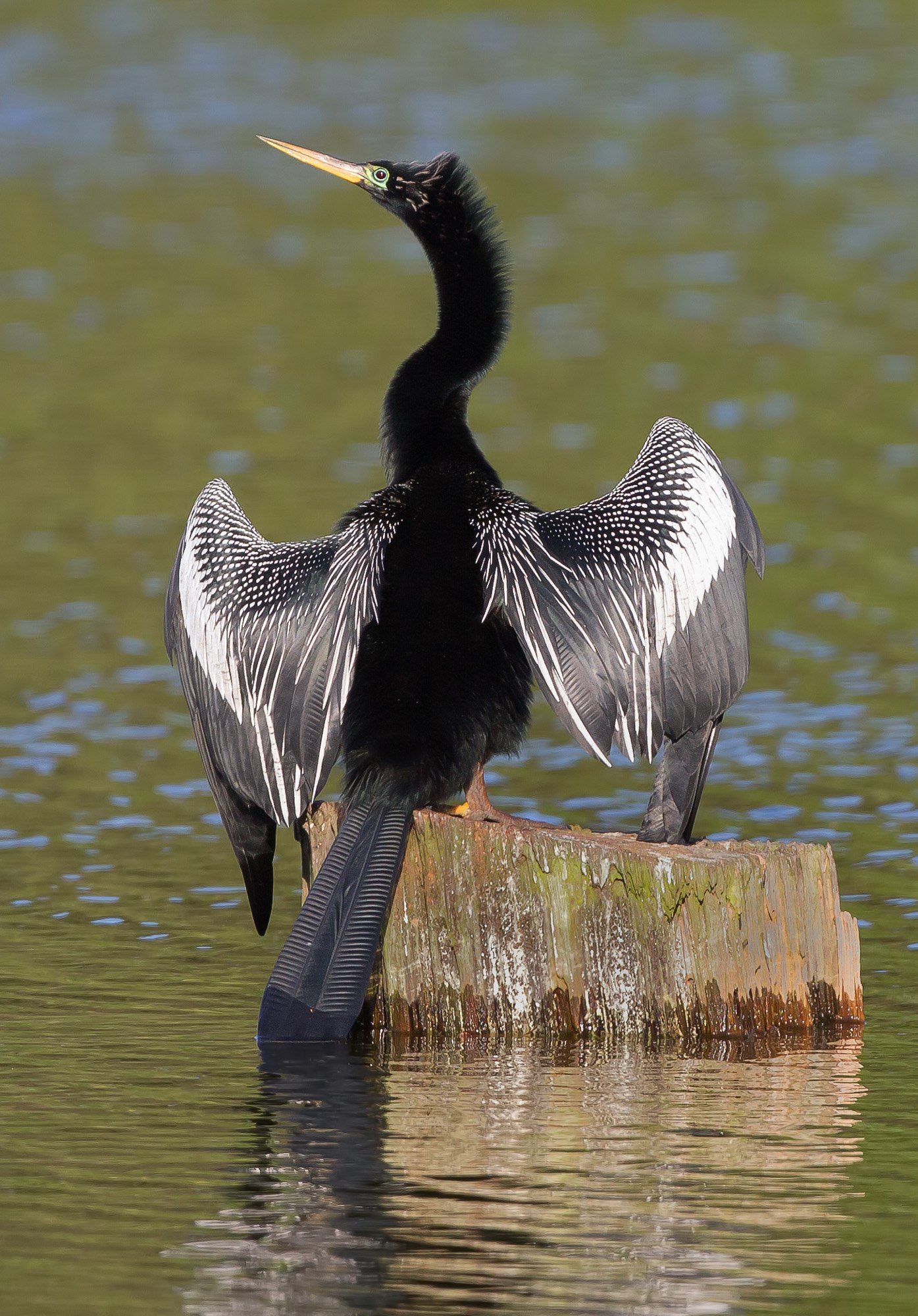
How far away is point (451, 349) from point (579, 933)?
2.21 metres

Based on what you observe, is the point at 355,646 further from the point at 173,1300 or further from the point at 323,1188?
the point at 173,1300

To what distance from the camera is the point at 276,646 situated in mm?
7223

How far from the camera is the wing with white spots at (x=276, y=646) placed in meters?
7.02

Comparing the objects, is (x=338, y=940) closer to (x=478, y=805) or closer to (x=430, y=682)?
(x=478, y=805)

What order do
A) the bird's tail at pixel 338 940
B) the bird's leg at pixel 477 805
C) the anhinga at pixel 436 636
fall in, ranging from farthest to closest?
the bird's leg at pixel 477 805 → the anhinga at pixel 436 636 → the bird's tail at pixel 338 940

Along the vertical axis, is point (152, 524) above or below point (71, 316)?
below

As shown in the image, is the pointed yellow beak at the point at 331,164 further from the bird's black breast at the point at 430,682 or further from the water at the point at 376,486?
the water at the point at 376,486

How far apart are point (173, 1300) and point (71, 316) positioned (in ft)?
59.8

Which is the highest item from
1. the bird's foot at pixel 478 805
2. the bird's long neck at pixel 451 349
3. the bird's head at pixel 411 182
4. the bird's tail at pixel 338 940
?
the bird's head at pixel 411 182

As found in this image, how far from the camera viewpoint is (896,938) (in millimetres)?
8594

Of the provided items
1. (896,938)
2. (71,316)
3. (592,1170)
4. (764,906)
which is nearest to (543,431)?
(71,316)

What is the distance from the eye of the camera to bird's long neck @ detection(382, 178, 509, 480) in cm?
775

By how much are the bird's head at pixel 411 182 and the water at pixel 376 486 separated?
111 inches

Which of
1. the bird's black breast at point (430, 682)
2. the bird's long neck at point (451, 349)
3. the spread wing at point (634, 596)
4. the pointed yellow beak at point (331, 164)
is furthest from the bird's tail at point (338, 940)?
the pointed yellow beak at point (331, 164)
